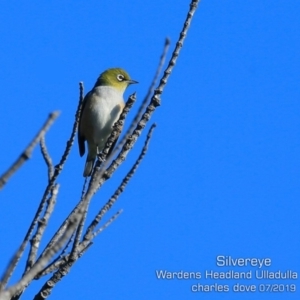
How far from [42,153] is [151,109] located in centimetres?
83

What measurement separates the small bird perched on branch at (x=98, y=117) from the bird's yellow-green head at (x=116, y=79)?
0.07 m

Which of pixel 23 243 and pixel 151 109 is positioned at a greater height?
pixel 151 109

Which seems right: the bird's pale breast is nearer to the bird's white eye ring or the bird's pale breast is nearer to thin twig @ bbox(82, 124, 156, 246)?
the bird's white eye ring

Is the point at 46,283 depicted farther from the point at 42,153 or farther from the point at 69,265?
the point at 42,153

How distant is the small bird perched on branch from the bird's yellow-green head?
0.22 feet

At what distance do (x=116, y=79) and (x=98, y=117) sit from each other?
115 centimetres

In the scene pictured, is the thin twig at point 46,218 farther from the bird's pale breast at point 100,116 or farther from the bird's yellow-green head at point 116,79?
the bird's yellow-green head at point 116,79

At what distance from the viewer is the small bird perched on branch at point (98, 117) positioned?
9.82 metres

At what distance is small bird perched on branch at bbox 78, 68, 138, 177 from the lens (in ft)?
32.2

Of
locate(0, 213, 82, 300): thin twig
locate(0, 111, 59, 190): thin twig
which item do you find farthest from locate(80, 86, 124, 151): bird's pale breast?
locate(0, 111, 59, 190): thin twig

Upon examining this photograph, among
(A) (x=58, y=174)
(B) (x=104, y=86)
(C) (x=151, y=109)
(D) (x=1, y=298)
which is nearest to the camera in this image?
(D) (x=1, y=298)

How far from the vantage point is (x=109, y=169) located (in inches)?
→ 163

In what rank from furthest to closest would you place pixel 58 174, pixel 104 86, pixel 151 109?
1. pixel 104 86
2. pixel 151 109
3. pixel 58 174

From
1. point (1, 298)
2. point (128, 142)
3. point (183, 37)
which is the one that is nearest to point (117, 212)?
point (128, 142)
